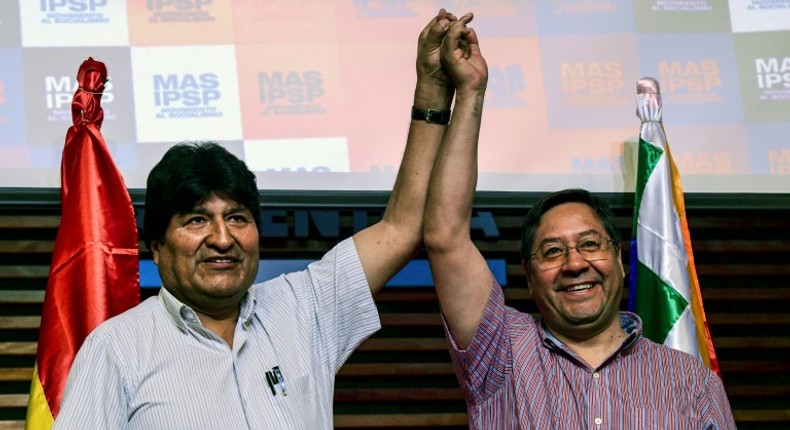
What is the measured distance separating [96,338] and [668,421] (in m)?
1.33

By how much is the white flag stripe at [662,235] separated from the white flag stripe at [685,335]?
72 mm

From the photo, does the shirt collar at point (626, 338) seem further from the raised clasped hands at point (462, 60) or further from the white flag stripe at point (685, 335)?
the white flag stripe at point (685, 335)

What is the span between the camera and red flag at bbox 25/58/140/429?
10.5ft

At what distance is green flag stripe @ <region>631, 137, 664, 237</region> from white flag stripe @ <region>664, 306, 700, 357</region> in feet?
1.17

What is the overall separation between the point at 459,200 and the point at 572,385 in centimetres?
52

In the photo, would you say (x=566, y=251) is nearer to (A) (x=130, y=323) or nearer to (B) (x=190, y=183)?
(B) (x=190, y=183)

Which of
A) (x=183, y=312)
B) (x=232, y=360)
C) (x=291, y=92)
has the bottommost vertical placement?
(x=232, y=360)

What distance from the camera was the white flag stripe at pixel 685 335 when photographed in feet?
11.8

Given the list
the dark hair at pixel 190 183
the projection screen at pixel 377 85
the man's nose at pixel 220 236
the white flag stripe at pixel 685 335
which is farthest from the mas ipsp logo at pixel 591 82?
the man's nose at pixel 220 236

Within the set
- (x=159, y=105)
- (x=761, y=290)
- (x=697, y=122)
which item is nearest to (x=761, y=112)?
(x=697, y=122)

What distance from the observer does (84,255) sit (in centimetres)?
329

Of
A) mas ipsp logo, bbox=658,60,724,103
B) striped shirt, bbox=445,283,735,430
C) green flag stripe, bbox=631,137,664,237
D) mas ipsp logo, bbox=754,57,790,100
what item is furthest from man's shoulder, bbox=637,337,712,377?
mas ipsp logo, bbox=754,57,790,100

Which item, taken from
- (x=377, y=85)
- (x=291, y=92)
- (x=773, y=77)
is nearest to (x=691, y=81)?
(x=773, y=77)

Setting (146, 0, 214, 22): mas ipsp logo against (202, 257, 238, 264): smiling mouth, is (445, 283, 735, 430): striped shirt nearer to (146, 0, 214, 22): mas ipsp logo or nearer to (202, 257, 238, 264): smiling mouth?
(202, 257, 238, 264): smiling mouth
